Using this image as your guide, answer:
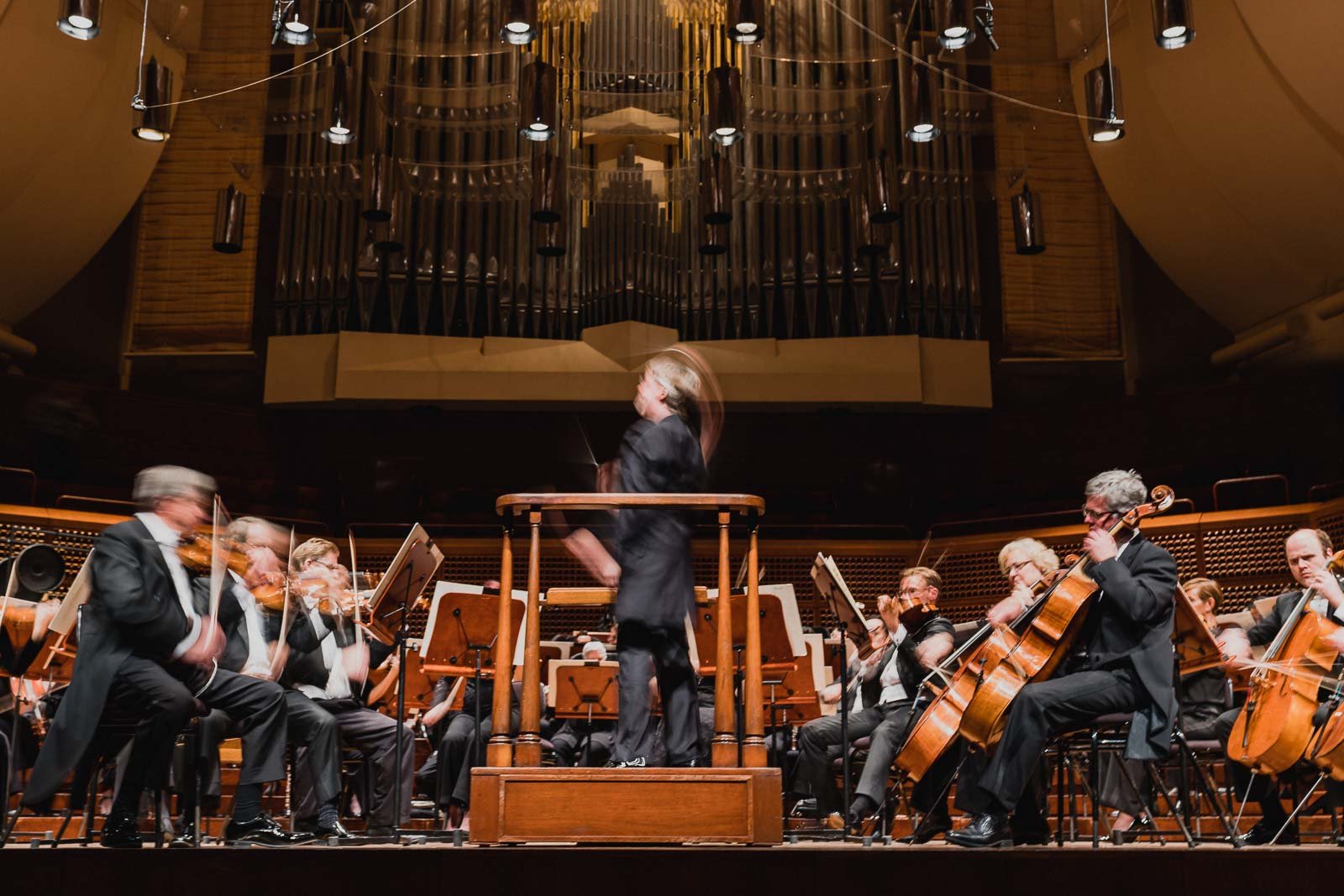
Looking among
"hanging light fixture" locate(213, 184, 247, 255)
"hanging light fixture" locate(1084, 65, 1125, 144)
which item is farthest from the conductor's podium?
"hanging light fixture" locate(213, 184, 247, 255)

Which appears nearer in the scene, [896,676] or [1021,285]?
[896,676]

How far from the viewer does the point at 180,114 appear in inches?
418

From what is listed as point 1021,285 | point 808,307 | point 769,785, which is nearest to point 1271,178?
point 1021,285

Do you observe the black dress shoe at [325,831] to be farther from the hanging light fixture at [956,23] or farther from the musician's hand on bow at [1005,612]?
the hanging light fixture at [956,23]

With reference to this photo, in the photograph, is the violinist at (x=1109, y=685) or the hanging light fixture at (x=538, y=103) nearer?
the violinist at (x=1109, y=685)

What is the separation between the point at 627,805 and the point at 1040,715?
1.36 meters

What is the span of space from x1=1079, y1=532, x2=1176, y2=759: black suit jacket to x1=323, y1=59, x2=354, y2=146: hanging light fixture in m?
5.27

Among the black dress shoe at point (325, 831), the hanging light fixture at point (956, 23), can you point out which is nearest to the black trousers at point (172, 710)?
the black dress shoe at point (325, 831)

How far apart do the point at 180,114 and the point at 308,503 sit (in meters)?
3.43

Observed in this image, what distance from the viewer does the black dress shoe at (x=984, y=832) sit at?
13.3 feet

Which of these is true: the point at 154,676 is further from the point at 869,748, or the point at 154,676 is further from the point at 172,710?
the point at 869,748

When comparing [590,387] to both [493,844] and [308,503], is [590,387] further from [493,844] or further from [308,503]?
[493,844]

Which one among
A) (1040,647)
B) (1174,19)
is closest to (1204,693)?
(1040,647)

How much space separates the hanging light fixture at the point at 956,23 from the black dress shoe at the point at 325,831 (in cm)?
Answer: 468
